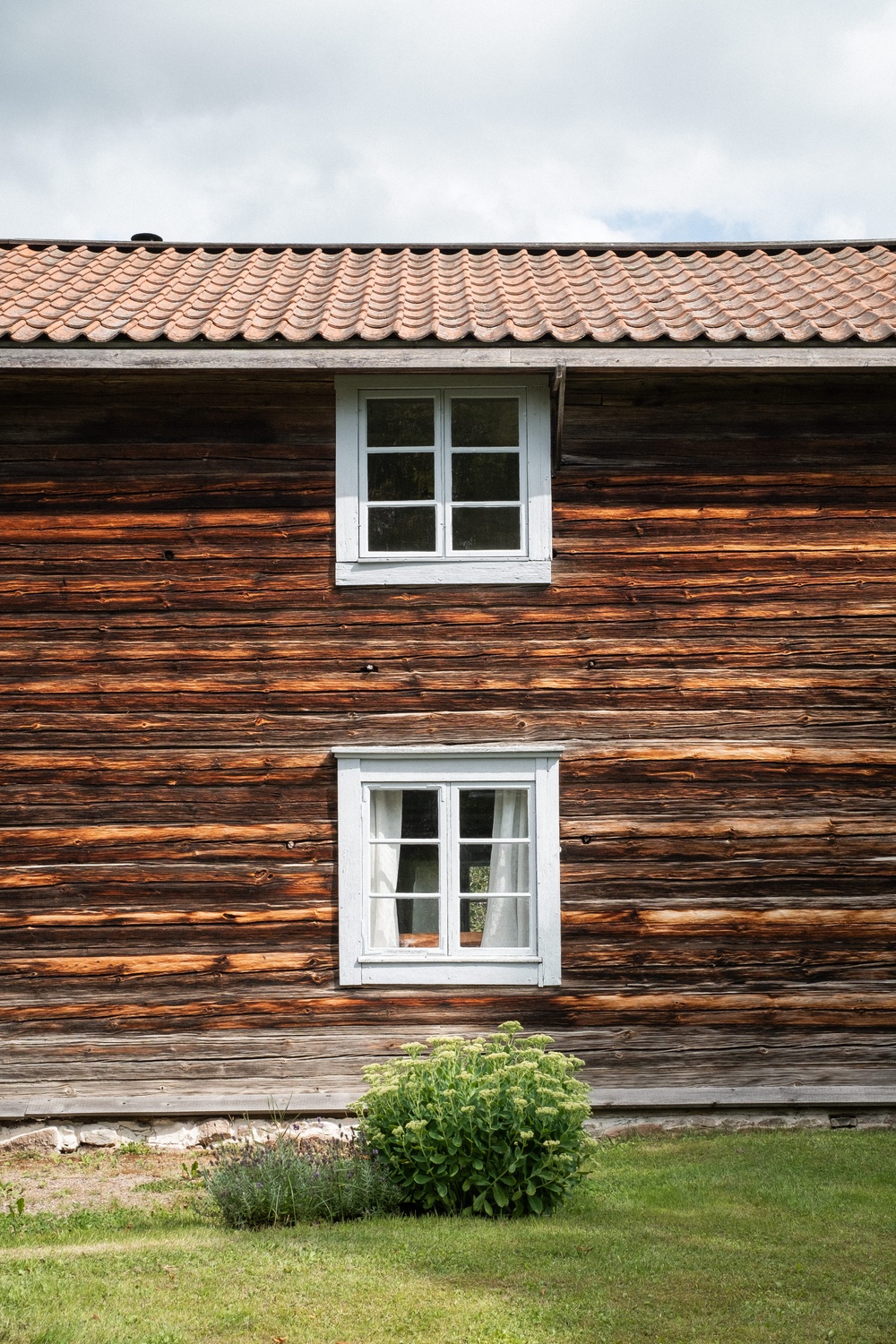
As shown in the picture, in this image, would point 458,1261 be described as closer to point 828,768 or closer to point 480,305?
point 828,768

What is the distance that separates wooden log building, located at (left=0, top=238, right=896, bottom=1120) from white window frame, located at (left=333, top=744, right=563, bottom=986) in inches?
1.0

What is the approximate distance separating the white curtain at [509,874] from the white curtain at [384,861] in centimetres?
67

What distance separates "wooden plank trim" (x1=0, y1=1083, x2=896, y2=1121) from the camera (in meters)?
7.94

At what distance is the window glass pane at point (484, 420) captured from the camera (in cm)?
852

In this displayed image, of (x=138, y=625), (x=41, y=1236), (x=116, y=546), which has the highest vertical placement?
(x=116, y=546)

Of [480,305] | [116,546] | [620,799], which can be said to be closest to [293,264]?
[480,305]

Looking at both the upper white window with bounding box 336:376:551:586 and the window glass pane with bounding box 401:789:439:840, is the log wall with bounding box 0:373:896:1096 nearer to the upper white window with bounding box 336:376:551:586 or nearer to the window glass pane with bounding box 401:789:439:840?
the upper white window with bounding box 336:376:551:586

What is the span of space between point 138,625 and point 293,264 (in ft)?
13.9

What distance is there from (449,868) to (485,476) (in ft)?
9.41

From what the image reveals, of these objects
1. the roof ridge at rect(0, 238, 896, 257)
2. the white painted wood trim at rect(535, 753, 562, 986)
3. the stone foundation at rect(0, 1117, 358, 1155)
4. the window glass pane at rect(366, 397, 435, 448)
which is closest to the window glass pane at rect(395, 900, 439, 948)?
the white painted wood trim at rect(535, 753, 562, 986)

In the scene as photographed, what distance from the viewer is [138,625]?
8398 mm

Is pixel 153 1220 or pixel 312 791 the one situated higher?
pixel 312 791

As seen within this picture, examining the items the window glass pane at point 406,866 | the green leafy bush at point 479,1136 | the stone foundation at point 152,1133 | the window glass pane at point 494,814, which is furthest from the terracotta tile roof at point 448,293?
the stone foundation at point 152,1133

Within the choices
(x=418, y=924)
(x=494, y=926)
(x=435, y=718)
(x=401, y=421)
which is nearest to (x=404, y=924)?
(x=418, y=924)
